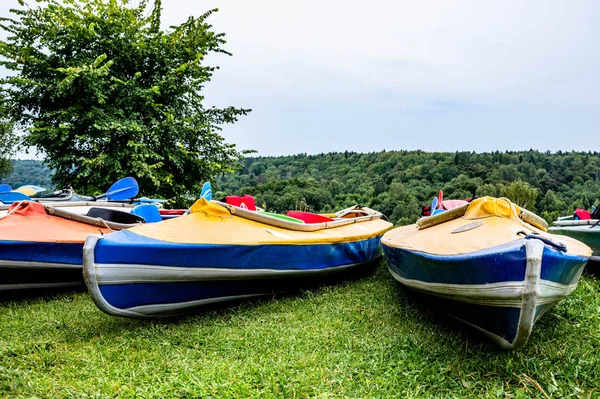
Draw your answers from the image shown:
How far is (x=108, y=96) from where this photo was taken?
9508 mm

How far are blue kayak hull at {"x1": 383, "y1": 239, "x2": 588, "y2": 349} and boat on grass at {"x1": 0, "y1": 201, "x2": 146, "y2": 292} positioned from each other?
3257mm

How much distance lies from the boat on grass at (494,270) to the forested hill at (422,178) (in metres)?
16.2

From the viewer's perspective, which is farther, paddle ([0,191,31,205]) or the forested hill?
the forested hill

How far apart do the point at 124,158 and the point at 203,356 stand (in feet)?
25.6

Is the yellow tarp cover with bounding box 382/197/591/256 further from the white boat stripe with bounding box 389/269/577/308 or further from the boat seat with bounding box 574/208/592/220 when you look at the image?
the boat seat with bounding box 574/208/592/220

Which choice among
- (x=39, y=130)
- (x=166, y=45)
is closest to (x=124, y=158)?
(x=39, y=130)

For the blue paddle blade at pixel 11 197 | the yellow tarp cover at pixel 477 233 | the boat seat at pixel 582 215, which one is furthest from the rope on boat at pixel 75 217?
the boat seat at pixel 582 215

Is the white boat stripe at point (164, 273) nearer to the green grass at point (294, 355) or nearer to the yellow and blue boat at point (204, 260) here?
the yellow and blue boat at point (204, 260)

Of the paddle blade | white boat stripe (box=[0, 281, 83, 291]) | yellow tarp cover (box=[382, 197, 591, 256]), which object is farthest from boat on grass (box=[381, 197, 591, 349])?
the paddle blade

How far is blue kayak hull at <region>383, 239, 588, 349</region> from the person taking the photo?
221 centimetres

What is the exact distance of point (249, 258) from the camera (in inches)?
140

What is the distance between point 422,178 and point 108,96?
3410 cm

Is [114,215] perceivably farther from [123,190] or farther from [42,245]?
[123,190]

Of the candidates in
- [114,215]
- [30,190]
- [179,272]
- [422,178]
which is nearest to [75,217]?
[114,215]
